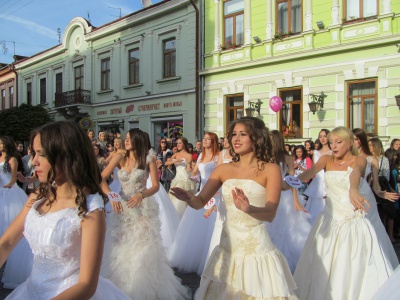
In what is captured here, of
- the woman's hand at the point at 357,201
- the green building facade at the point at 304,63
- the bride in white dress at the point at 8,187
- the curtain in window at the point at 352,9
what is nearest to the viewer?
the woman's hand at the point at 357,201

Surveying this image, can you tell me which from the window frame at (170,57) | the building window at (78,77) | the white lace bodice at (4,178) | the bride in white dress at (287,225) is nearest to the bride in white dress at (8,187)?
the white lace bodice at (4,178)

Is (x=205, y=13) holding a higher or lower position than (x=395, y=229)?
higher

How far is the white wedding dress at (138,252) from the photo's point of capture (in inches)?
188

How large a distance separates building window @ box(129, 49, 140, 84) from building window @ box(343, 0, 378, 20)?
11.3 metres

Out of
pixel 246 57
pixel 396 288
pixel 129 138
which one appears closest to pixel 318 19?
Result: pixel 246 57

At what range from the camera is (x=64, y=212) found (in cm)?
212

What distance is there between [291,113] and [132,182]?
11.1m

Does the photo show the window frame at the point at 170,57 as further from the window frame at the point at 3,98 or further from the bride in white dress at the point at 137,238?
the window frame at the point at 3,98

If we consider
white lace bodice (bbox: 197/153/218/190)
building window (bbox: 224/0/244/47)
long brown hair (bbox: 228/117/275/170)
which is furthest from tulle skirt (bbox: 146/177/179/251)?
building window (bbox: 224/0/244/47)

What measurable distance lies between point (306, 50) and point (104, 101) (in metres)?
13.1

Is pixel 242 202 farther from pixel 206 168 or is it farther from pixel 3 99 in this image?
pixel 3 99

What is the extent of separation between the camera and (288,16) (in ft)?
50.9

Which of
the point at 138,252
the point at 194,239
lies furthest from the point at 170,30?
the point at 138,252

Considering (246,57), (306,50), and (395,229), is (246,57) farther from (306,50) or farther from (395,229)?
(395,229)
